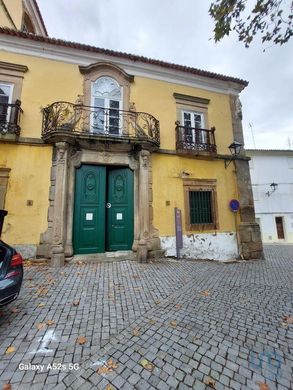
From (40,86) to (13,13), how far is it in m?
5.57

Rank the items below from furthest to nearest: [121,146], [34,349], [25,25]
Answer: [25,25]
[121,146]
[34,349]

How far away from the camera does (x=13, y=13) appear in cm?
964

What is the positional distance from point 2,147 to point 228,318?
778 cm

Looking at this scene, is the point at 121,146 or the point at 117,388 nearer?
the point at 117,388

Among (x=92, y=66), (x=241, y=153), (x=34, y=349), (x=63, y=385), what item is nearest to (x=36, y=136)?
(x=92, y=66)

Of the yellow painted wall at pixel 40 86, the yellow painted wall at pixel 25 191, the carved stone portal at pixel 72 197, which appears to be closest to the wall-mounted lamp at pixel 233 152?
the carved stone portal at pixel 72 197

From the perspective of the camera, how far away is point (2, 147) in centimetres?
678

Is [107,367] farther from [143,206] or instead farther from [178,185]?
[178,185]

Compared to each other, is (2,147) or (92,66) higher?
(92,66)

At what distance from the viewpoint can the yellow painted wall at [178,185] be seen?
7902 millimetres

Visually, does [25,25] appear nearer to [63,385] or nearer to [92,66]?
[92,66]

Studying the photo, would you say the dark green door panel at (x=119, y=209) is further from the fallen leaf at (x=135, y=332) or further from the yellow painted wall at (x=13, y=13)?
the yellow painted wall at (x=13, y=13)

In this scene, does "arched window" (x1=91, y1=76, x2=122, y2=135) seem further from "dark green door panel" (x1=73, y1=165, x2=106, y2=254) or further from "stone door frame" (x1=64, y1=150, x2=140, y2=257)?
"dark green door panel" (x1=73, y1=165, x2=106, y2=254)

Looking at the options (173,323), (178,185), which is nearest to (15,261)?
(173,323)
